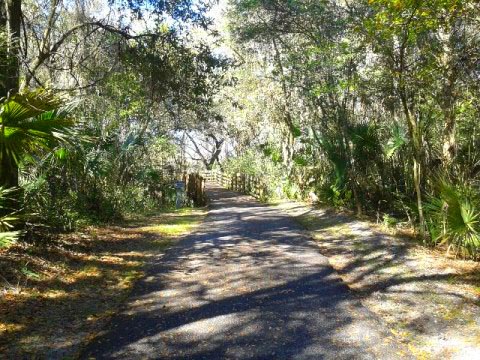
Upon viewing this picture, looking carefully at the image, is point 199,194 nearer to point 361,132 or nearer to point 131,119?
point 131,119

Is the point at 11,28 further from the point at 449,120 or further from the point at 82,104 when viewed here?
the point at 449,120

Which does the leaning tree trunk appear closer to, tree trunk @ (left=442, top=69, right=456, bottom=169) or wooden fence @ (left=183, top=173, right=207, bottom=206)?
tree trunk @ (left=442, top=69, right=456, bottom=169)

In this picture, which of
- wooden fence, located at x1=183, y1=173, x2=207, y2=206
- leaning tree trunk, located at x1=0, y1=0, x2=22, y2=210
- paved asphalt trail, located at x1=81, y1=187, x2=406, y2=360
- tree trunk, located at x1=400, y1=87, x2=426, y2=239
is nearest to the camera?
paved asphalt trail, located at x1=81, y1=187, x2=406, y2=360

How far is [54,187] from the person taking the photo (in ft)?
31.3

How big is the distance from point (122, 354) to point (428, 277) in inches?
175

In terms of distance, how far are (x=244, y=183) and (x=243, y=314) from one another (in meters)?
24.4

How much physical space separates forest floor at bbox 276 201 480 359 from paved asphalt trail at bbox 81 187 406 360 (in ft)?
0.97

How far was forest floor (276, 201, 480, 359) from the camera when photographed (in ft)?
15.0

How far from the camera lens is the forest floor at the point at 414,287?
4.58 m

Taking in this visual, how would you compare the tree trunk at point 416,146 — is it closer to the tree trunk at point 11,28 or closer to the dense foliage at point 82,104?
the dense foliage at point 82,104

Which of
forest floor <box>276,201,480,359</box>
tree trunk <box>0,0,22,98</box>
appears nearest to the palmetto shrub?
forest floor <box>276,201,480,359</box>

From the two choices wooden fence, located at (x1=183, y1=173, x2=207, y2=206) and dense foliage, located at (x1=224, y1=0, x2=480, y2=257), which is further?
wooden fence, located at (x1=183, y1=173, x2=207, y2=206)

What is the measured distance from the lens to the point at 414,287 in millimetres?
6188

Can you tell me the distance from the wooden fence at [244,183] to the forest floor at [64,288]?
48.5ft
